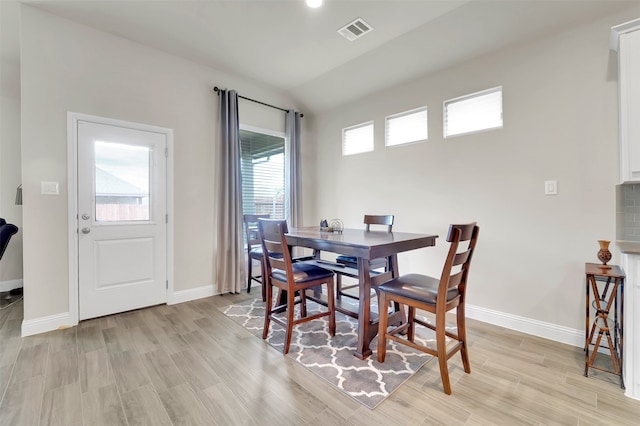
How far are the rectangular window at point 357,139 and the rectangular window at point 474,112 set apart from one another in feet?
3.52

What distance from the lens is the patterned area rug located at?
1787 millimetres

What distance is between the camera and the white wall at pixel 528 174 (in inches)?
88.3

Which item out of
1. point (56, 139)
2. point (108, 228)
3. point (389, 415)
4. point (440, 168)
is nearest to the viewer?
point (389, 415)

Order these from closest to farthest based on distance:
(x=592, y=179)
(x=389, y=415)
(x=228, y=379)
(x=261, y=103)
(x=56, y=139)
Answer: (x=389, y=415) < (x=228, y=379) < (x=592, y=179) < (x=56, y=139) < (x=261, y=103)

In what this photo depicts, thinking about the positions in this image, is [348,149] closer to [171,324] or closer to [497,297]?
[497,297]

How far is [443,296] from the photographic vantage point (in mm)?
1707

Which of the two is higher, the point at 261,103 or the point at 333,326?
the point at 261,103

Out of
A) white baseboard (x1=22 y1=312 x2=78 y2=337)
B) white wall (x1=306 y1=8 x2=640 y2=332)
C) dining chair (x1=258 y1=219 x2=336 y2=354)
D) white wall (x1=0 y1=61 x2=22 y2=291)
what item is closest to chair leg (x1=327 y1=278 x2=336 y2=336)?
dining chair (x1=258 y1=219 x2=336 y2=354)

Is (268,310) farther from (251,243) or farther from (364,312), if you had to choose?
(251,243)

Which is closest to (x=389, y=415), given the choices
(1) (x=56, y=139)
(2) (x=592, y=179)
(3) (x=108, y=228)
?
(2) (x=592, y=179)

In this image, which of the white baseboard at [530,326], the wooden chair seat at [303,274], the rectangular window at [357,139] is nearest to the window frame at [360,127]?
the rectangular window at [357,139]

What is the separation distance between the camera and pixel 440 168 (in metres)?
3.15

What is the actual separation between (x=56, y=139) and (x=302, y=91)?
300 cm

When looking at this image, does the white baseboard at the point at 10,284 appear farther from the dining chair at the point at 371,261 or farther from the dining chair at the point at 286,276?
the dining chair at the point at 371,261
